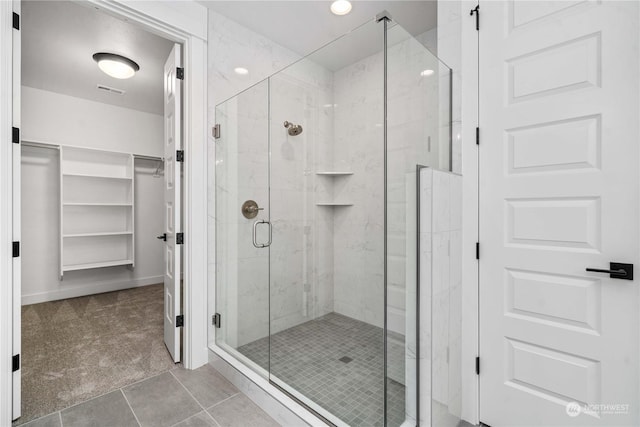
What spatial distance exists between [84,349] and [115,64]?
2.66 m

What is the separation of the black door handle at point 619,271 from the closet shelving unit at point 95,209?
505 cm

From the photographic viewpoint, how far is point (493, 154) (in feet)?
5.18

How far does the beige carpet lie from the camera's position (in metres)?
1.93

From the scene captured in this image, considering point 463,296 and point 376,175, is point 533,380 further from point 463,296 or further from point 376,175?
point 376,175

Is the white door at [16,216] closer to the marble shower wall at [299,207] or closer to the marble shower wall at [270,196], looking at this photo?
the marble shower wall at [270,196]

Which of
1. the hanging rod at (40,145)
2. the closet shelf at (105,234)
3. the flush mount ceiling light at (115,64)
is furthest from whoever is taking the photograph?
the closet shelf at (105,234)

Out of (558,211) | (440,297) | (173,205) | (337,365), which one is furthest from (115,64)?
(558,211)

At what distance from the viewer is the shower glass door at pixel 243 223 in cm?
215

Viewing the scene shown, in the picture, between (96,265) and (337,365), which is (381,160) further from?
(96,265)

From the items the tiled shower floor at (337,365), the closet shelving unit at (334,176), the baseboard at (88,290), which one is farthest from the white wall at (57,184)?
the closet shelving unit at (334,176)

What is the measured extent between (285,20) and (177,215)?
182 centimetres

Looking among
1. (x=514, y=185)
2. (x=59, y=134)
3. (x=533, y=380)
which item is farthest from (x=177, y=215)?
(x=59, y=134)

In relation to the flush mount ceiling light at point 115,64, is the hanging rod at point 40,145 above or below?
below

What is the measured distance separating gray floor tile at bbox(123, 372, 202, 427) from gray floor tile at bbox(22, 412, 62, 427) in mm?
337
